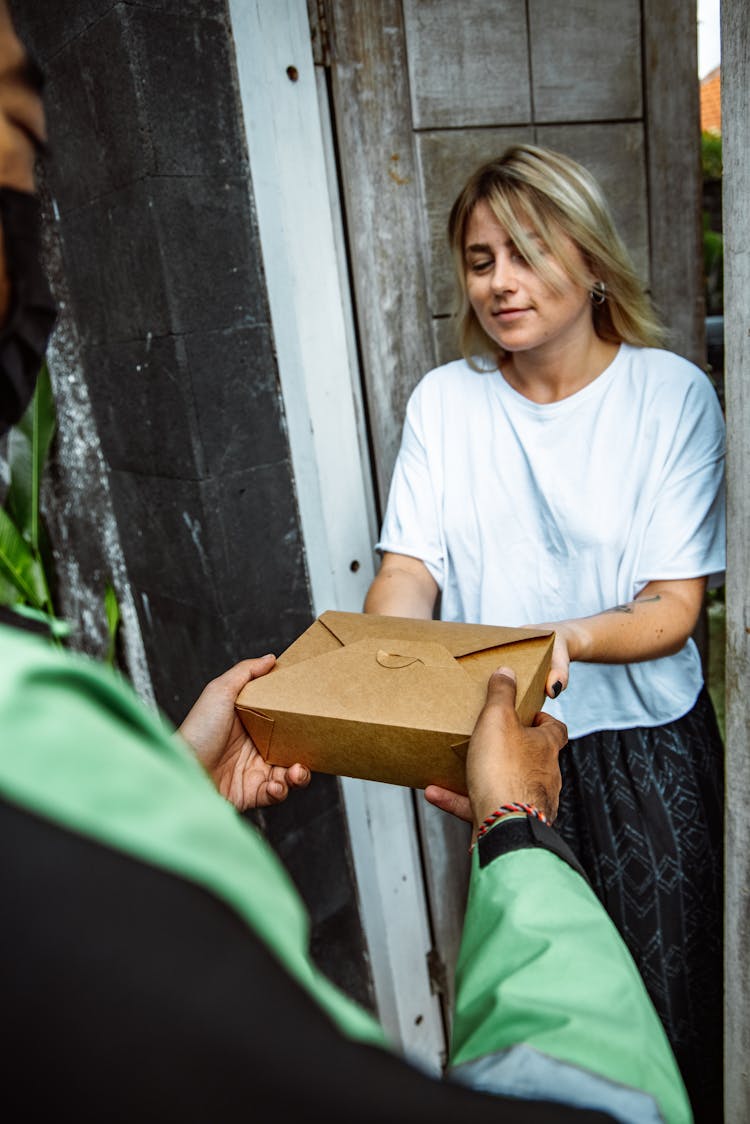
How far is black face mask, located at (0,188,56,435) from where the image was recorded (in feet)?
2.12

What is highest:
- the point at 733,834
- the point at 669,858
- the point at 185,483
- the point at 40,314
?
the point at 40,314

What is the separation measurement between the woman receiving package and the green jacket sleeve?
86 centimetres

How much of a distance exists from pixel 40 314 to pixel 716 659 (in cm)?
435

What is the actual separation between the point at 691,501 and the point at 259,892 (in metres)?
1.31

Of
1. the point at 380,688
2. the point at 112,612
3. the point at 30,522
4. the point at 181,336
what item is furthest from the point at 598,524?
the point at 30,522

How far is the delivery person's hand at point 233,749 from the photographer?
1227 millimetres

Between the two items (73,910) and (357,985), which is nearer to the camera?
(73,910)

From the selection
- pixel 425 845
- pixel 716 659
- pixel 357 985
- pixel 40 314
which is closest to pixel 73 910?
pixel 40 314

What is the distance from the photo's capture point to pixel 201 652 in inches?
77.8

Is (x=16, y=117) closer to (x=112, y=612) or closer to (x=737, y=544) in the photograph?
(x=737, y=544)

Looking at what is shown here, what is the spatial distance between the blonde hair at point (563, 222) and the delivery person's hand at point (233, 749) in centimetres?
96

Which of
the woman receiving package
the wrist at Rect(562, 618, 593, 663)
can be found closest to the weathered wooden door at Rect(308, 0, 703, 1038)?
the woman receiving package

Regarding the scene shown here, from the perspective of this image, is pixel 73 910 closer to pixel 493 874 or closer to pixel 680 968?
pixel 493 874

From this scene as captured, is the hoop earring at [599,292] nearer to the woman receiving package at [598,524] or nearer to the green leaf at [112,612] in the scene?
the woman receiving package at [598,524]
